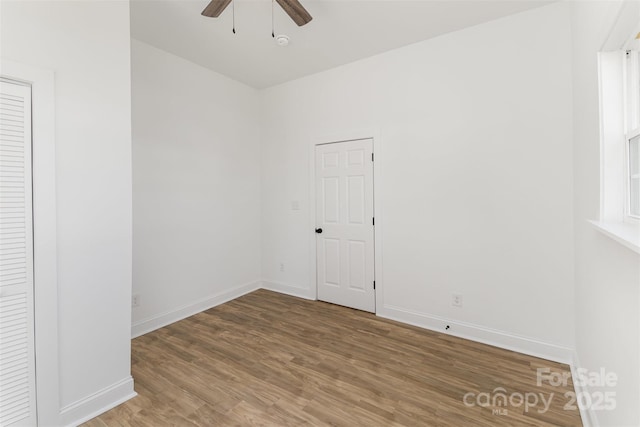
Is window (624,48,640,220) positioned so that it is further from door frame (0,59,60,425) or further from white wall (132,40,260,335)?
white wall (132,40,260,335)

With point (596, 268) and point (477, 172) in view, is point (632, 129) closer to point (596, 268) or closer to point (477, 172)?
point (596, 268)

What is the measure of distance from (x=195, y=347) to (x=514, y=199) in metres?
3.24

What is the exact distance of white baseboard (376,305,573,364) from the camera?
2.30 m

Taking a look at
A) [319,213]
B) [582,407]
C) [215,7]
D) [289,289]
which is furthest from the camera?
[289,289]

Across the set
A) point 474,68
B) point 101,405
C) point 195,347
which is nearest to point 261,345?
point 195,347

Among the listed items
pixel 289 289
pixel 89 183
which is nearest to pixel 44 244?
pixel 89 183

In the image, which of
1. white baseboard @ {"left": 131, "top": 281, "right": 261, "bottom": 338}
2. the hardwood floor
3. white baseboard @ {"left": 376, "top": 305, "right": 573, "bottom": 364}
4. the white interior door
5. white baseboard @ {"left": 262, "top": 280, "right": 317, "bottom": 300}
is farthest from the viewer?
white baseboard @ {"left": 262, "top": 280, "right": 317, "bottom": 300}

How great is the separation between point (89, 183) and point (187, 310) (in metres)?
2.03

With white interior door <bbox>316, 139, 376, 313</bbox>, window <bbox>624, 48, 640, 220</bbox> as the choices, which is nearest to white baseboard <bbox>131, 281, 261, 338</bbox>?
white interior door <bbox>316, 139, 376, 313</bbox>

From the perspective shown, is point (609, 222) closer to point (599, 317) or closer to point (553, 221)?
point (599, 317)

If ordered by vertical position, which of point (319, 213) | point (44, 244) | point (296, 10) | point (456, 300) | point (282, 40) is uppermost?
point (282, 40)

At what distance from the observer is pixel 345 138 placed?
3.41 metres

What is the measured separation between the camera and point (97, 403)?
1782 mm

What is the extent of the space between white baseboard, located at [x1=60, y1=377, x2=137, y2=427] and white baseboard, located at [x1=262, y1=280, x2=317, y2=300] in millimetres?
2173
